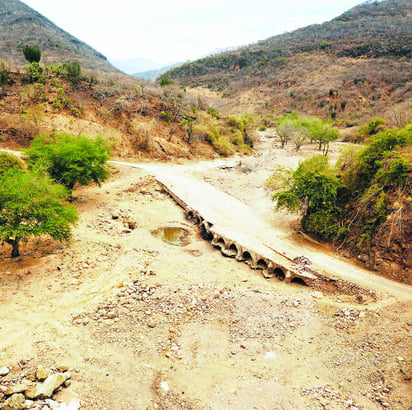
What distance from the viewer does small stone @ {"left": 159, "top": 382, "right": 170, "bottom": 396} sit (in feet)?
21.6

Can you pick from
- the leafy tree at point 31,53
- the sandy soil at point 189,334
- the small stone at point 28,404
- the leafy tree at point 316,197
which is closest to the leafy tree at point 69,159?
the sandy soil at point 189,334

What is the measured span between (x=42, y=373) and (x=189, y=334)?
386cm

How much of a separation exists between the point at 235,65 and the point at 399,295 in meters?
97.6

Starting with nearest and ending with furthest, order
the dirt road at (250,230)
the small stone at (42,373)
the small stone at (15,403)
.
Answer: the small stone at (15,403) < the small stone at (42,373) < the dirt road at (250,230)

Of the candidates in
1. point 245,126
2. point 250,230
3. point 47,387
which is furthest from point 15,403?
point 245,126

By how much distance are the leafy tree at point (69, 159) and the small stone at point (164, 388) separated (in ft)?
45.8

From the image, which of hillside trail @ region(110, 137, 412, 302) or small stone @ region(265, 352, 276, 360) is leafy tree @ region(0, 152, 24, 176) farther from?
small stone @ region(265, 352, 276, 360)

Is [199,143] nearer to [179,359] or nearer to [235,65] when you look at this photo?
[179,359]

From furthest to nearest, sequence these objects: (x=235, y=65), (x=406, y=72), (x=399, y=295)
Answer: (x=235, y=65)
(x=406, y=72)
(x=399, y=295)

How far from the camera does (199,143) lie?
36.1 metres

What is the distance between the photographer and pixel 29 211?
1059 centimetres

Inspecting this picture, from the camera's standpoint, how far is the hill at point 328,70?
2395 inches

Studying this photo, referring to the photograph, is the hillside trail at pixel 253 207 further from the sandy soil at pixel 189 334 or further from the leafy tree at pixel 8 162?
the leafy tree at pixel 8 162

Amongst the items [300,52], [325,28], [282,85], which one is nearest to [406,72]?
[282,85]
